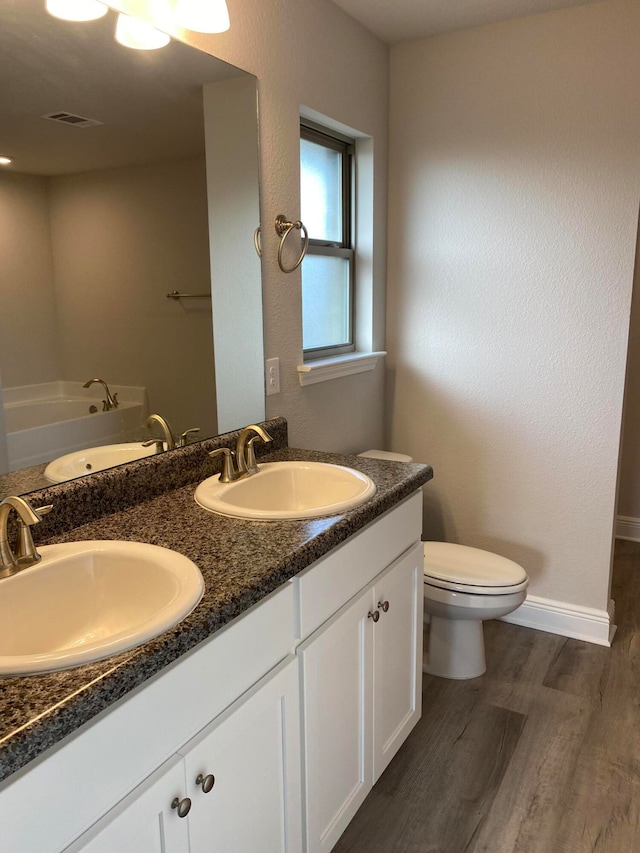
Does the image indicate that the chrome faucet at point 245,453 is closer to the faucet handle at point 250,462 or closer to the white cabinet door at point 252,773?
the faucet handle at point 250,462

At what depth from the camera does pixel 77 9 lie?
1.39 meters

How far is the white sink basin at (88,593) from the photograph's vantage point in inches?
43.5

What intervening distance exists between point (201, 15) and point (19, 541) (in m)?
1.28

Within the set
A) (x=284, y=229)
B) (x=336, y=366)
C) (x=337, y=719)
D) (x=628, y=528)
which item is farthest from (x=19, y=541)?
(x=628, y=528)

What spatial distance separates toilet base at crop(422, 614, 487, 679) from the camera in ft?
7.69

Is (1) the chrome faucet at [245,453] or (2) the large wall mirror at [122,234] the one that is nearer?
(2) the large wall mirror at [122,234]

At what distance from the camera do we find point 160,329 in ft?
5.54

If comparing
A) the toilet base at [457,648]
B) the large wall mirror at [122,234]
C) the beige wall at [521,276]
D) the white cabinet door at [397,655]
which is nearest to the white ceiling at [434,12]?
the beige wall at [521,276]

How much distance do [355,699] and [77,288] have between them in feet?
3.82

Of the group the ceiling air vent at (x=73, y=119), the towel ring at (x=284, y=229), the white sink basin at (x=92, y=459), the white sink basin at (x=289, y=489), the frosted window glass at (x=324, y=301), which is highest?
the ceiling air vent at (x=73, y=119)

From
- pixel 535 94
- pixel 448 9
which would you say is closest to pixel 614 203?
pixel 535 94

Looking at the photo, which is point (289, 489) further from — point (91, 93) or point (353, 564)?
point (91, 93)

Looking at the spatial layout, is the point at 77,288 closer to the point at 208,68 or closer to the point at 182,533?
the point at 182,533

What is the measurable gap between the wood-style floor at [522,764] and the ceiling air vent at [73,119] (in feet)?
6.05
